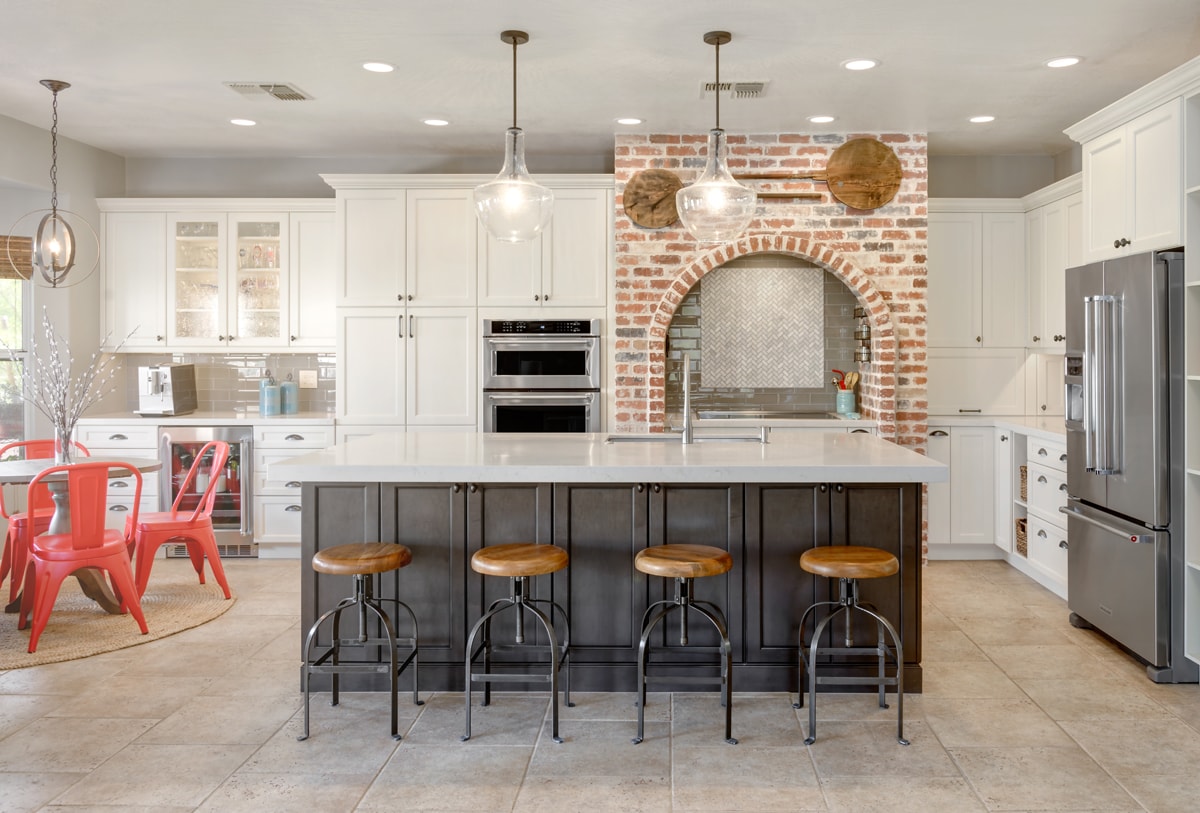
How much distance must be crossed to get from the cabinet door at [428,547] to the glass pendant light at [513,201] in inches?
41.5

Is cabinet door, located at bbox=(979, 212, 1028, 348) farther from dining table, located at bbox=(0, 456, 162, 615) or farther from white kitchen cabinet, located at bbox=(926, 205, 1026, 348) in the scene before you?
dining table, located at bbox=(0, 456, 162, 615)

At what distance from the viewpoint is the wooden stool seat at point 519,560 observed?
316 centimetres

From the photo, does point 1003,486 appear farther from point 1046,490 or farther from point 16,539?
point 16,539

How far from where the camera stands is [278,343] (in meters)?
6.39

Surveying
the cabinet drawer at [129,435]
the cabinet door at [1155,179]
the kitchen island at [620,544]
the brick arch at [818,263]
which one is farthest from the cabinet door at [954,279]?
the cabinet drawer at [129,435]

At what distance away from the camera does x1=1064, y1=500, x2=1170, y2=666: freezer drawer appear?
12.3ft

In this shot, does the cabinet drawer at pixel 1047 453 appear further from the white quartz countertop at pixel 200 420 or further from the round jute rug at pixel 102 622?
the round jute rug at pixel 102 622

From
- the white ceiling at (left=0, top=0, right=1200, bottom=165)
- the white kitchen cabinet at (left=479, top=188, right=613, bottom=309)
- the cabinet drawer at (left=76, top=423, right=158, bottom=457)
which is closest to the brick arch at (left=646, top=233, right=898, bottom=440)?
the white kitchen cabinet at (left=479, top=188, right=613, bottom=309)

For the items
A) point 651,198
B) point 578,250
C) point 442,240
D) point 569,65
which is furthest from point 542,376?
point 569,65

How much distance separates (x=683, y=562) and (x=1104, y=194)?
8.78ft

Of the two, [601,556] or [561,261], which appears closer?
[601,556]

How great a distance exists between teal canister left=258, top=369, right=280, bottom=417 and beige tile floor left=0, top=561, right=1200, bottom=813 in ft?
7.97

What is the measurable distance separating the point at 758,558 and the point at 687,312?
2.99 m

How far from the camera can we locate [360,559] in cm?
323
